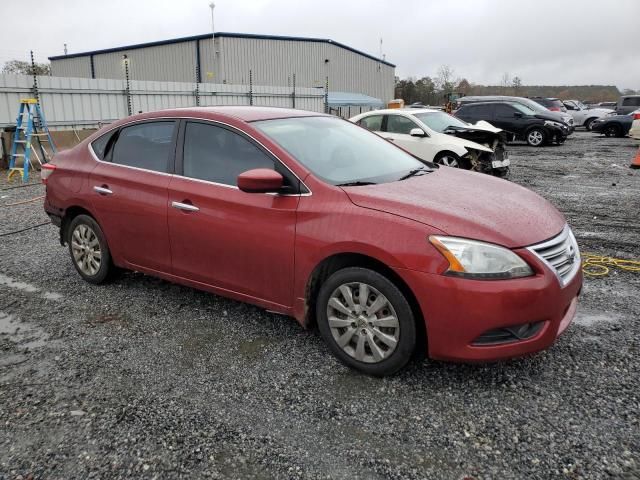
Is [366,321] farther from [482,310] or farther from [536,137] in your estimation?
[536,137]

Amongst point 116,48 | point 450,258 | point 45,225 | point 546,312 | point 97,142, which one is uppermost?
point 116,48

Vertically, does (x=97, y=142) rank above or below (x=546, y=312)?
above

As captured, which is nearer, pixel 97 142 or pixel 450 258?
pixel 450 258

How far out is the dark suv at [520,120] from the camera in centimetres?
1934

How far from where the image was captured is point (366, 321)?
3.25 meters

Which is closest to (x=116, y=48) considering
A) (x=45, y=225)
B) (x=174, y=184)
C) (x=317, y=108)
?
(x=317, y=108)

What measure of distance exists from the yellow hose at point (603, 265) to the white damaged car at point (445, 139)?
14.7ft

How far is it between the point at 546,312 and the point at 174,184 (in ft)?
8.91

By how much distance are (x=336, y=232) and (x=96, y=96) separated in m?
14.1

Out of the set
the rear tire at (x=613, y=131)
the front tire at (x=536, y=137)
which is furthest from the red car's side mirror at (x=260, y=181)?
the rear tire at (x=613, y=131)

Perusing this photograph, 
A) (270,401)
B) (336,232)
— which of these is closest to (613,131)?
(336,232)

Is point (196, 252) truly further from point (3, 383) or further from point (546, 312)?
point (546, 312)

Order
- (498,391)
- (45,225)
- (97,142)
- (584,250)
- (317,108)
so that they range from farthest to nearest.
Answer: (317,108) → (45,225) → (584,250) → (97,142) → (498,391)

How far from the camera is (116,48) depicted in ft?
140
